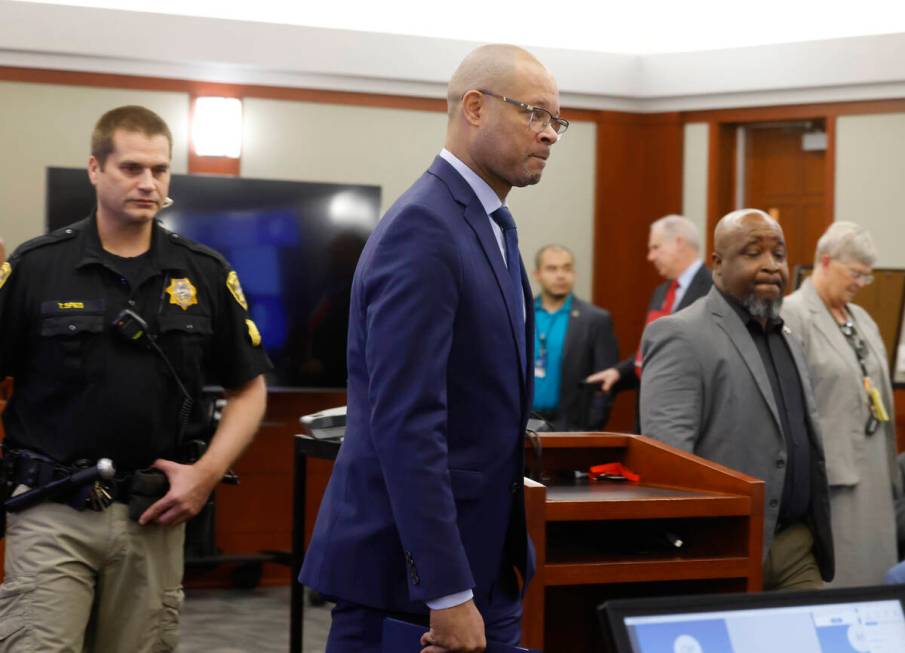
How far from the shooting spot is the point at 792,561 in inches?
147

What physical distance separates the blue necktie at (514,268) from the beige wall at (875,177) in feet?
16.8

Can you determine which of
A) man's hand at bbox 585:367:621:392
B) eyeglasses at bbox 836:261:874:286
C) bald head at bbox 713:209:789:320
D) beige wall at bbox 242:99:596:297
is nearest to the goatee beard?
bald head at bbox 713:209:789:320

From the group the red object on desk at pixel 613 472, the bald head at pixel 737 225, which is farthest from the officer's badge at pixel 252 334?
the bald head at pixel 737 225

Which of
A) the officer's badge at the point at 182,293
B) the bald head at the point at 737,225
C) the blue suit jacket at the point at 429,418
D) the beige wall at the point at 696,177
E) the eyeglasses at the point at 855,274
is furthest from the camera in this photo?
the beige wall at the point at 696,177

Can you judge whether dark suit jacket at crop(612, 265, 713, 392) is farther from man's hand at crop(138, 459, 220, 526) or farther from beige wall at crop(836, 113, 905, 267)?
man's hand at crop(138, 459, 220, 526)

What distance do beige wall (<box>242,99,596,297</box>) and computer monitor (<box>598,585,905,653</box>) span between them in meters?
5.76

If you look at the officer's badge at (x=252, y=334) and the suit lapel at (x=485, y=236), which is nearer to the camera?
the suit lapel at (x=485, y=236)

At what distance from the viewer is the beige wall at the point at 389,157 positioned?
7105 millimetres

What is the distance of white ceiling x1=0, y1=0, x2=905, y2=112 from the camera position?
22.2 ft

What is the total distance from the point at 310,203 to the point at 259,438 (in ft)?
3.81

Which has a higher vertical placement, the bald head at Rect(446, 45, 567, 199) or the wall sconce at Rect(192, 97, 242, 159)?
the wall sconce at Rect(192, 97, 242, 159)

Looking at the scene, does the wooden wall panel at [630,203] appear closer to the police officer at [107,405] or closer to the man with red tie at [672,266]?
the man with red tie at [672,266]

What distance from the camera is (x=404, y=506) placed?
2.15 m

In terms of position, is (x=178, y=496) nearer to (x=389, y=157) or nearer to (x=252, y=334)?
(x=252, y=334)
